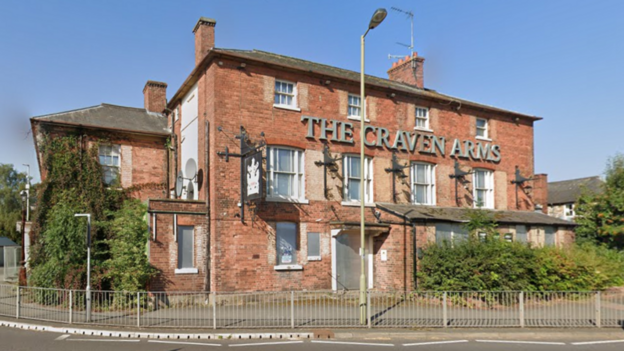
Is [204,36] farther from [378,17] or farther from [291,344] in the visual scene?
[291,344]

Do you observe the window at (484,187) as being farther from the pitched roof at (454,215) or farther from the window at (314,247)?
the window at (314,247)

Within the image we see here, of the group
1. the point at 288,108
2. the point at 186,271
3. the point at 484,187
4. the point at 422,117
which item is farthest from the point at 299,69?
the point at 484,187

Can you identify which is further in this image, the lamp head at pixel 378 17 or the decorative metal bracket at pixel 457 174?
the decorative metal bracket at pixel 457 174

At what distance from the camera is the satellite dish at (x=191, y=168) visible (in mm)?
18922

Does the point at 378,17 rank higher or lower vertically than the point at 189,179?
higher

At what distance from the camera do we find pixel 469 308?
1368 centimetres

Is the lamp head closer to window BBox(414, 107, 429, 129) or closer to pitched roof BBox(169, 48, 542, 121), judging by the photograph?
pitched roof BBox(169, 48, 542, 121)

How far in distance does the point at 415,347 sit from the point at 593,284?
12.4 metres

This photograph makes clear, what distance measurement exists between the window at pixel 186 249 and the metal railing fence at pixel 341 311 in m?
2.61

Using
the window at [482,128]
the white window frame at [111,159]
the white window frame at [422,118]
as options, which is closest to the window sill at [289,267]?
the white window frame at [111,159]

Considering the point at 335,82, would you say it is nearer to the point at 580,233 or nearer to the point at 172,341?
the point at 172,341

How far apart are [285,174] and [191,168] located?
385 cm

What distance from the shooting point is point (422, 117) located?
23047 millimetres

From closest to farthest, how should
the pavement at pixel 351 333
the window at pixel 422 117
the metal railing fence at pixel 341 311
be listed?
the pavement at pixel 351 333 → the metal railing fence at pixel 341 311 → the window at pixel 422 117
